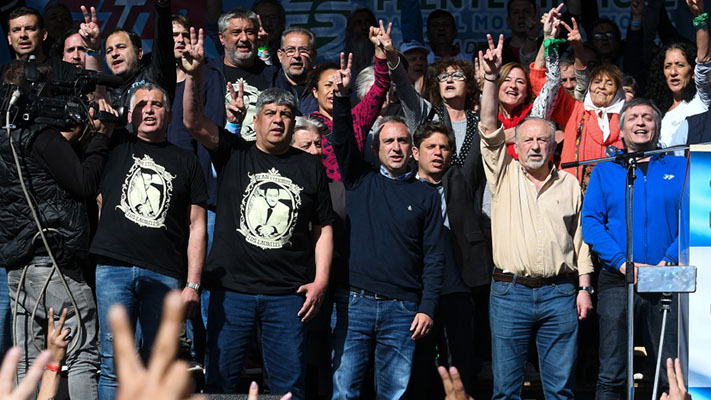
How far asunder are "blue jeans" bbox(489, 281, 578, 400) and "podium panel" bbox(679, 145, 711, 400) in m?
0.98

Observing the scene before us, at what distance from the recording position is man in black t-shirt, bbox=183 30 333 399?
485 cm

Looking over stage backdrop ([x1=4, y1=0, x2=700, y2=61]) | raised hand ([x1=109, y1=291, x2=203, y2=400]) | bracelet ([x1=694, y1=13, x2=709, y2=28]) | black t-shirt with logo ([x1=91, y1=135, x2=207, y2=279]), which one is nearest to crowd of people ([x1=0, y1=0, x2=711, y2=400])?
black t-shirt with logo ([x1=91, y1=135, x2=207, y2=279])

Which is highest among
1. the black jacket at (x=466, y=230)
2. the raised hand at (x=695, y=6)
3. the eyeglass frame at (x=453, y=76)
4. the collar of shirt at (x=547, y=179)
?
the raised hand at (x=695, y=6)

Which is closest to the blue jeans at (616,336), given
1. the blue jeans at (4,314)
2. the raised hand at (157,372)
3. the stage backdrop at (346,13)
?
the blue jeans at (4,314)

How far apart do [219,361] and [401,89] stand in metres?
2.08

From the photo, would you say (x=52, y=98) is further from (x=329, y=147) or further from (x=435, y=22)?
(x=435, y=22)

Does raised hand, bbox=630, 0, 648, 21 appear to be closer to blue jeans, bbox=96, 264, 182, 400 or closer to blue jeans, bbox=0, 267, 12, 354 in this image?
blue jeans, bbox=96, 264, 182, 400

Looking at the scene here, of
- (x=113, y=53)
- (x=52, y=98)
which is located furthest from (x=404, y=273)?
(x=113, y=53)

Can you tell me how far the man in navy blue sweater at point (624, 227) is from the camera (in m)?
5.26

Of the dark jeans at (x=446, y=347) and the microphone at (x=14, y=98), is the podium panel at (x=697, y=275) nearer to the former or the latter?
the dark jeans at (x=446, y=347)

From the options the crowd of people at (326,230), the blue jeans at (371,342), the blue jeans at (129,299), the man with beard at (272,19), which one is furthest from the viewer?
the man with beard at (272,19)

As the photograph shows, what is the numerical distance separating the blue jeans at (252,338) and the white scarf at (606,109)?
9.00ft

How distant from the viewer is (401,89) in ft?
19.3

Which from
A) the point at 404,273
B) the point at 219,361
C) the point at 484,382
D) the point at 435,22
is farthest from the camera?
the point at 435,22
